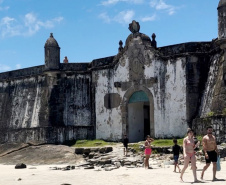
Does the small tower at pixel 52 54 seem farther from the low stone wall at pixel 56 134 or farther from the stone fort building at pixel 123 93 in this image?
the low stone wall at pixel 56 134

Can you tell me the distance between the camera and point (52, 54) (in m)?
28.2

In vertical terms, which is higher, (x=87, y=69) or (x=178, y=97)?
(x=87, y=69)

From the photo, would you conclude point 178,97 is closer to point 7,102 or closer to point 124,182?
point 124,182

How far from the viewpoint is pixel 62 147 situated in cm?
2375

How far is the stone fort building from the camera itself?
2241cm

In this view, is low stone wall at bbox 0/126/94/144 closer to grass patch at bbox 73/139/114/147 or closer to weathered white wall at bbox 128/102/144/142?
grass patch at bbox 73/139/114/147

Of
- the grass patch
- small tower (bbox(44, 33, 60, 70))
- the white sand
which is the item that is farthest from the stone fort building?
the white sand

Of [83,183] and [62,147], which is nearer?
[83,183]

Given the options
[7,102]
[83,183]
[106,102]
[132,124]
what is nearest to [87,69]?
[106,102]

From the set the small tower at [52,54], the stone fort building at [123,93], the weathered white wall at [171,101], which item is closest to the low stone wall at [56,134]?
the stone fort building at [123,93]

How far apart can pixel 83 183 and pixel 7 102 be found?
20645 mm

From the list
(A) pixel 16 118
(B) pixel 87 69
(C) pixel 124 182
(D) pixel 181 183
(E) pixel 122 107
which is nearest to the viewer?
(D) pixel 181 183

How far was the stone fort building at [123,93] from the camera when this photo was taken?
22406 millimetres

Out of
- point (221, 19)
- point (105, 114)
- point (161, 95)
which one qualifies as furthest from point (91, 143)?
point (221, 19)
